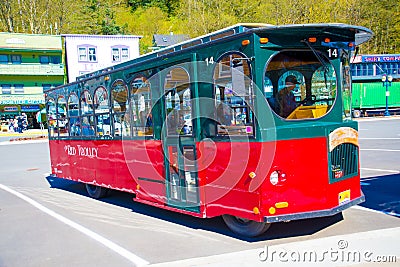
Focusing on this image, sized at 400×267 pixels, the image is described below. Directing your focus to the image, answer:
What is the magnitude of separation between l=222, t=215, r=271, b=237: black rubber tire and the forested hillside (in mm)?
38564

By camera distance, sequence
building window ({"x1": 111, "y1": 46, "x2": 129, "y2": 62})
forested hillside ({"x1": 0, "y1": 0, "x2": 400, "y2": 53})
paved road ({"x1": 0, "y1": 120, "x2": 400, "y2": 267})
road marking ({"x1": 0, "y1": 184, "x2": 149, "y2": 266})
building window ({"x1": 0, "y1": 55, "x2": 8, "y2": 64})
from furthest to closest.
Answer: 1. building window ({"x1": 111, "y1": 46, "x2": 129, "y2": 62})
2. building window ({"x1": 0, "y1": 55, "x2": 8, "y2": 64})
3. forested hillside ({"x1": 0, "y1": 0, "x2": 400, "y2": 53})
4. road marking ({"x1": 0, "y1": 184, "x2": 149, "y2": 266})
5. paved road ({"x1": 0, "y1": 120, "x2": 400, "y2": 267})

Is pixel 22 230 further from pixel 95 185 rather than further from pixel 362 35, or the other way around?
pixel 362 35

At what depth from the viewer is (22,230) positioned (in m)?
7.70

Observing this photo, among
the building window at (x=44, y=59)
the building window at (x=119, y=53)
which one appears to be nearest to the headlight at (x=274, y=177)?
the building window at (x=119, y=53)

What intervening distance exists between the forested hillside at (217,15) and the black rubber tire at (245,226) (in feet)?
127

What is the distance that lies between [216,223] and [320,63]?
3.08 meters

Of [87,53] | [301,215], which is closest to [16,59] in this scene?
[87,53]

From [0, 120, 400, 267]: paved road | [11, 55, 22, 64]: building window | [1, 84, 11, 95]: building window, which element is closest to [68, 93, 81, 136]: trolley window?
[0, 120, 400, 267]: paved road

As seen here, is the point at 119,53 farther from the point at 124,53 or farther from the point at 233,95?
the point at 233,95

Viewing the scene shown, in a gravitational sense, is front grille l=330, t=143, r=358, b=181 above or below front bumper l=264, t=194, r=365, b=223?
above

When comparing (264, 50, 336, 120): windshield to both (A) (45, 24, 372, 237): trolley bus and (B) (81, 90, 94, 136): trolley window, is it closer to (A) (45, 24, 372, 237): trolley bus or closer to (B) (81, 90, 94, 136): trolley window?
(A) (45, 24, 372, 237): trolley bus

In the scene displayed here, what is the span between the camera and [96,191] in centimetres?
1046

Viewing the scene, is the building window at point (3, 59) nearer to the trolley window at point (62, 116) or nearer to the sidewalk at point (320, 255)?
the trolley window at point (62, 116)

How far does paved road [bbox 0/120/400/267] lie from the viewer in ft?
18.5
